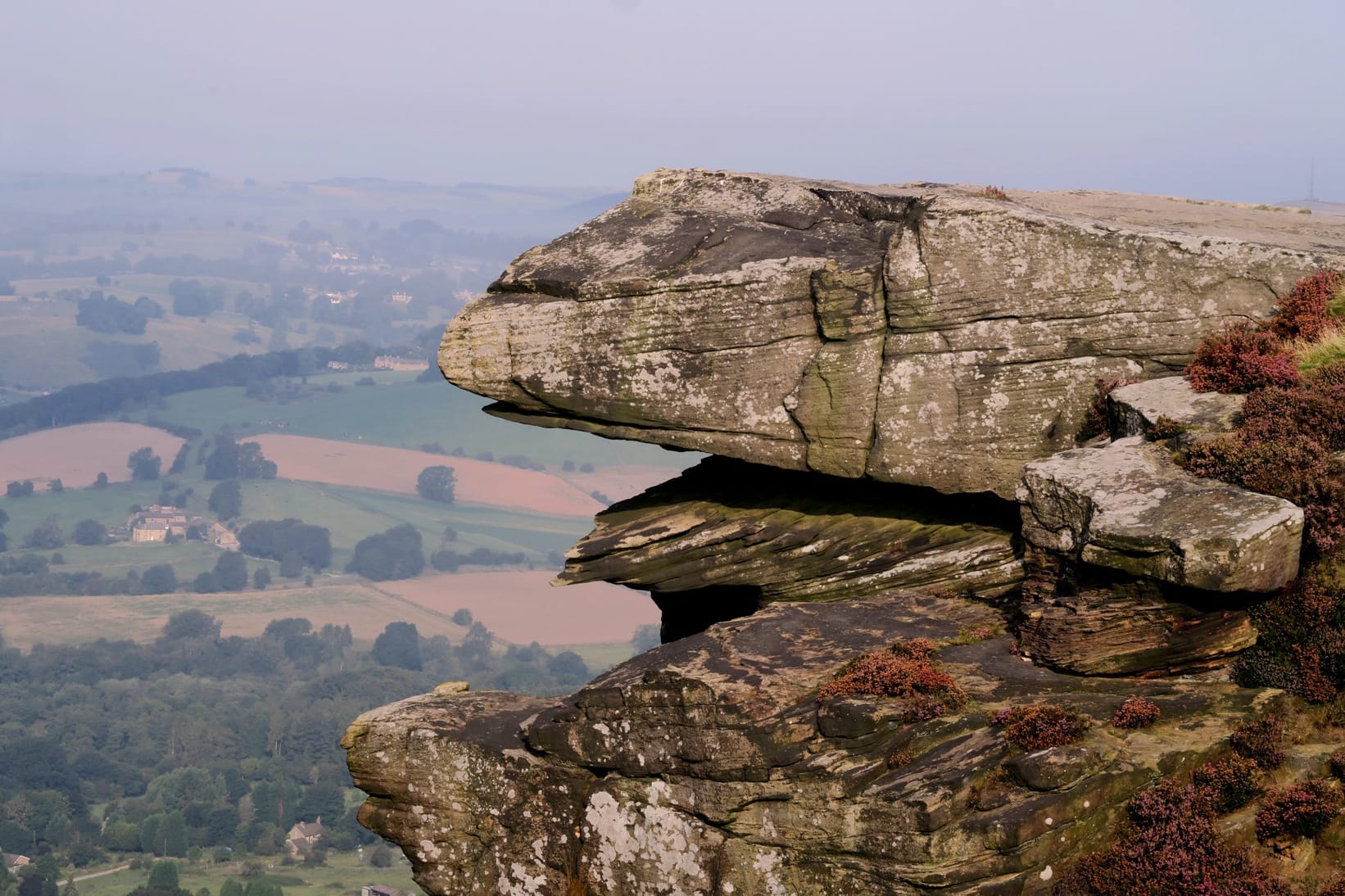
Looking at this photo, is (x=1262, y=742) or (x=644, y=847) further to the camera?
(x=644, y=847)

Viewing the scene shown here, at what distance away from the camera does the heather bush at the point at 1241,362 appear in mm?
24109

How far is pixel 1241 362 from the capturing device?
80.8 ft

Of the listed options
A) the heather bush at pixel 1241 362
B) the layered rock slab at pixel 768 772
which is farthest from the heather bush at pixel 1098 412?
the layered rock slab at pixel 768 772

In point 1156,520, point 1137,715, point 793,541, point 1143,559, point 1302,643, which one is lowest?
point 1137,715

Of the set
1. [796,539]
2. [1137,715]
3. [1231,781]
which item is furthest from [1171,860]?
[796,539]

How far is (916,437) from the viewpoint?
89.0 ft

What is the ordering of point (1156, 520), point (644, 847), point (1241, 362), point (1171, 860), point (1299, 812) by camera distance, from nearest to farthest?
point (1171, 860)
point (1299, 812)
point (1156, 520)
point (644, 847)
point (1241, 362)

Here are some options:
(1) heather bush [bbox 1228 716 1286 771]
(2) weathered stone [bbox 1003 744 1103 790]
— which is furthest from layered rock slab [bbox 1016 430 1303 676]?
(2) weathered stone [bbox 1003 744 1103 790]

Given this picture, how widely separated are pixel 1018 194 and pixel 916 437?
33.6ft

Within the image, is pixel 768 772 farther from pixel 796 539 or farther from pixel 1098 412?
pixel 1098 412

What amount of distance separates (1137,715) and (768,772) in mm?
5911

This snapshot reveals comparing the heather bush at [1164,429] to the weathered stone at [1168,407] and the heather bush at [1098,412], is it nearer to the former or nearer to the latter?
the weathered stone at [1168,407]

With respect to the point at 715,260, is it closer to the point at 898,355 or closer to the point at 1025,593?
the point at 898,355

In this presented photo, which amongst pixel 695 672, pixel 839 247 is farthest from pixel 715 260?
pixel 695 672
